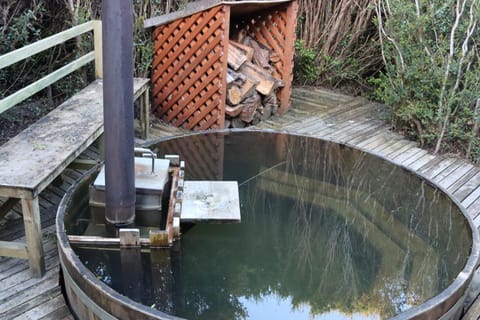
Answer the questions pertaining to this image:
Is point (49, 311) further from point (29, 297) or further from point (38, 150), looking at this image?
point (38, 150)

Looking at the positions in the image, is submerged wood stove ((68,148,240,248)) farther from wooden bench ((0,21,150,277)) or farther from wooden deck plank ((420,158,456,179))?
wooden deck plank ((420,158,456,179))

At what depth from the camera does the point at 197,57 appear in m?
4.54

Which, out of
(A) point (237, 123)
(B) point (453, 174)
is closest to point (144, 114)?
(A) point (237, 123)

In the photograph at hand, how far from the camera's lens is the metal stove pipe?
2178 mm

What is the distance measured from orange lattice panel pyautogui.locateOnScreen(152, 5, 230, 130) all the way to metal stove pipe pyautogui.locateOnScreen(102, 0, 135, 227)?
2.21 m

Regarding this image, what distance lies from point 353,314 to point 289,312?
0.85 ft

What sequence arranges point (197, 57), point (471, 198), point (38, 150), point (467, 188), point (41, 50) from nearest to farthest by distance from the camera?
1. point (38, 150)
2. point (41, 50)
3. point (471, 198)
4. point (467, 188)
5. point (197, 57)

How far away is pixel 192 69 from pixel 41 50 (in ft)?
5.32

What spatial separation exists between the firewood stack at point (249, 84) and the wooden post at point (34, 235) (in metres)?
2.43

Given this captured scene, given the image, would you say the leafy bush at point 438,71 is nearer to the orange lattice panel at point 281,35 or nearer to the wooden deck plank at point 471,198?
the wooden deck plank at point 471,198

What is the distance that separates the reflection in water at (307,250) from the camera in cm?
209

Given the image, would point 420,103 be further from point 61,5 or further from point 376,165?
point 61,5

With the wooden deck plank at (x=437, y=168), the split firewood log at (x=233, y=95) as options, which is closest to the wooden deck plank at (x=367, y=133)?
the wooden deck plank at (x=437, y=168)

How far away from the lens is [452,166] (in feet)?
14.1
